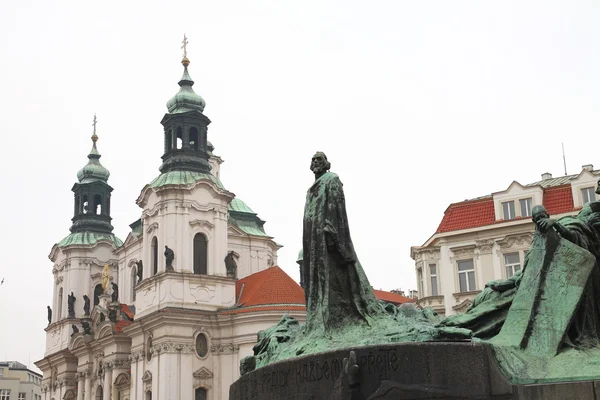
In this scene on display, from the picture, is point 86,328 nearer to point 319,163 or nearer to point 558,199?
point 558,199

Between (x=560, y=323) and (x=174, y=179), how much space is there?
4011 cm

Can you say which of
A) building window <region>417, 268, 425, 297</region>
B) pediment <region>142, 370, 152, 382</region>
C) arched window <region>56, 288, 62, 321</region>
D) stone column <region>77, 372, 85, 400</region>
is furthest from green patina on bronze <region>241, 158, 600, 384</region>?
arched window <region>56, 288, 62, 321</region>

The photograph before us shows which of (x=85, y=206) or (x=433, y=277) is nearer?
(x=433, y=277)

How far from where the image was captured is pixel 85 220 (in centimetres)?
5697

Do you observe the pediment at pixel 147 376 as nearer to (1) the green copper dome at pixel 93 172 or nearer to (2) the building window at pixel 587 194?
(1) the green copper dome at pixel 93 172

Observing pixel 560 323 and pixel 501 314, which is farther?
pixel 501 314

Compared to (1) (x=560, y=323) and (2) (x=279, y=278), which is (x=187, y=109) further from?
(1) (x=560, y=323)

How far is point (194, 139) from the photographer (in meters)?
48.7

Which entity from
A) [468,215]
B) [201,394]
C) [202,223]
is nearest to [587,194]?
[468,215]

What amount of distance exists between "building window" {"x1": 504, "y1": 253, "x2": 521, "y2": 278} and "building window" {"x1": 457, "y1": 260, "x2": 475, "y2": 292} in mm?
1272

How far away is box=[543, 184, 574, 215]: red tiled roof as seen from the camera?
3038cm

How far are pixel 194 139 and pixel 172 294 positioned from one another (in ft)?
32.2

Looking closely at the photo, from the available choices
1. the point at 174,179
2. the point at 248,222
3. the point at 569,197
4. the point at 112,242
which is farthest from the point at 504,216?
the point at 112,242

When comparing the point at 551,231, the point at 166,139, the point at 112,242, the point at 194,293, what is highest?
the point at 166,139
